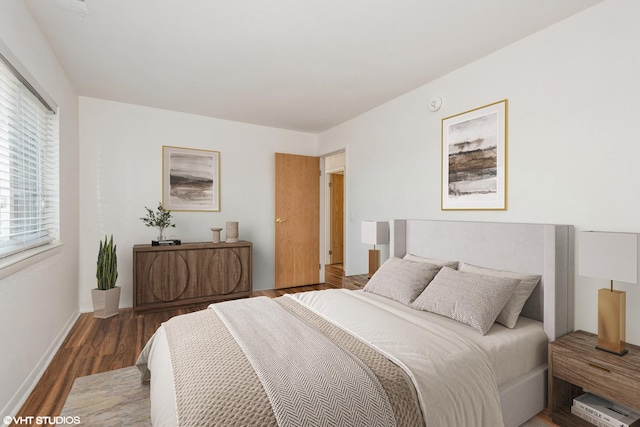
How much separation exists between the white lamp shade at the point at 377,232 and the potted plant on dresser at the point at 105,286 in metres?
2.91

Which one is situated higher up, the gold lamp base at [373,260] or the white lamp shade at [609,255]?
the white lamp shade at [609,255]

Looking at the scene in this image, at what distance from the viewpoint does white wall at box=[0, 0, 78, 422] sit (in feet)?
5.98

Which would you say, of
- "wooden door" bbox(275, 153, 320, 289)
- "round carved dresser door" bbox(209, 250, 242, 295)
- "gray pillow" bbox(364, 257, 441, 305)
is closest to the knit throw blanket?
"gray pillow" bbox(364, 257, 441, 305)

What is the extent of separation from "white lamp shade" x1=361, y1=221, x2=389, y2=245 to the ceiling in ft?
4.74

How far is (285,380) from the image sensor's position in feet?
4.12

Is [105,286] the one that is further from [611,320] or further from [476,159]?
[611,320]

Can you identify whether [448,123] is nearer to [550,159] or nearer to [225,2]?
[550,159]

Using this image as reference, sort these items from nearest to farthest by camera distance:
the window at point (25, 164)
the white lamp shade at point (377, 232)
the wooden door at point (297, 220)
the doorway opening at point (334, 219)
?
the window at point (25, 164) → the white lamp shade at point (377, 232) → the wooden door at point (297, 220) → the doorway opening at point (334, 219)

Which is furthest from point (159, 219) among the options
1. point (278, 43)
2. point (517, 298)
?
point (517, 298)

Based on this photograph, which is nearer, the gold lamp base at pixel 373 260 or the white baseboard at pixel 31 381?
the white baseboard at pixel 31 381

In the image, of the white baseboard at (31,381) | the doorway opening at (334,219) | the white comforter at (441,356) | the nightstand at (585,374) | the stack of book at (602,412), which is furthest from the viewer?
the doorway opening at (334,219)

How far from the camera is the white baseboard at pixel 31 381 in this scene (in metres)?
1.82

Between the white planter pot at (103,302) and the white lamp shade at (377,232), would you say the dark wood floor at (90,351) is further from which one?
the white lamp shade at (377,232)

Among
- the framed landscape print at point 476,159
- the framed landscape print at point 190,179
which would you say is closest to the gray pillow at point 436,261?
the framed landscape print at point 476,159
